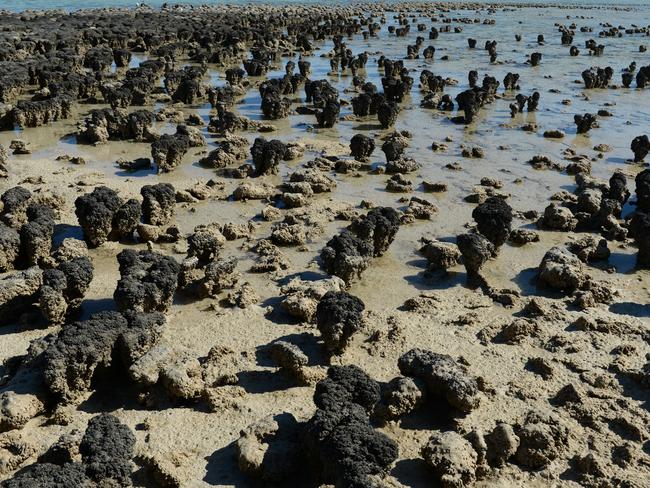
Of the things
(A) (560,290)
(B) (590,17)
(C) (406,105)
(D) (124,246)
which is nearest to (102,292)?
(D) (124,246)

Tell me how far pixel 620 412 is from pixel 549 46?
4190 centimetres

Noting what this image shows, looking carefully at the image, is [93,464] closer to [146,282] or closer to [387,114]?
[146,282]

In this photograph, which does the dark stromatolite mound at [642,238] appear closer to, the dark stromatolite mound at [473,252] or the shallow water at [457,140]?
the shallow water at [457,140]

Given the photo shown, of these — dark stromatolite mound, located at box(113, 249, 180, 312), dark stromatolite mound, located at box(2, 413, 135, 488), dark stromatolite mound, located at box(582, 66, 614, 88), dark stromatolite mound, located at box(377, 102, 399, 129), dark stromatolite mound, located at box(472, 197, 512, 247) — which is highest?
dark stromatolite mound, located at box(582, 66, 614, 88)

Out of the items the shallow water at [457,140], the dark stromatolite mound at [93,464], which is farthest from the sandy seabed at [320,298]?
the shallow water at [457,140]

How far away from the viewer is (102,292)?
10664 millimetres

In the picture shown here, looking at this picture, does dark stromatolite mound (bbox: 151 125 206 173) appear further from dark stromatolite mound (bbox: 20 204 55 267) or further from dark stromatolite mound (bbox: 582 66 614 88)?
dark stromatolite mound (bbox: 582 66 614 88)

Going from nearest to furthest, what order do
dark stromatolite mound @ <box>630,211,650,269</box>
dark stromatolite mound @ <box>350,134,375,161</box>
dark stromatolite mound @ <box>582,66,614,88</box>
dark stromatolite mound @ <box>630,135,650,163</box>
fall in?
dark stromatolite mound @ <box>630,211,650,269</box> → dark stromatolite mound @ <box>350,134,375,161</box> → dark stromatolite mound @ <box>630,135,650,163</box> → dark stromatolite mound @ <box>582,66,614,88</box>

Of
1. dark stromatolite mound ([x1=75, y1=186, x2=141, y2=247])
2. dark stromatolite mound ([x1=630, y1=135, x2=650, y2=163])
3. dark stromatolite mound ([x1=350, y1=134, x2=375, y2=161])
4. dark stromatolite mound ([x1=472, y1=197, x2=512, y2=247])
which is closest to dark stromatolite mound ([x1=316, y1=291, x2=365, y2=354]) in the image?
dark stromatolite mound ([x1=472, y1=197, x2=512, y2=247])

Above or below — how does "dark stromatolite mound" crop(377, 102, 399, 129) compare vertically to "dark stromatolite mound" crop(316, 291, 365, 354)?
above

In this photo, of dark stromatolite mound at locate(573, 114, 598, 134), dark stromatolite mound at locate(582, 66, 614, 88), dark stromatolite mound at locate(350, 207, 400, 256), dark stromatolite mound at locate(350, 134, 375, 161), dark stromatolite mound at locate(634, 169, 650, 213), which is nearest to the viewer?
dark stromatolite mound at locate(350, 207, 400, 256)

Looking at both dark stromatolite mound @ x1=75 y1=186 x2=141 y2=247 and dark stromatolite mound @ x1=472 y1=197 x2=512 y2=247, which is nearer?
dark stromatolite mound @ x1=75 y1=186 x2=141 y2=247

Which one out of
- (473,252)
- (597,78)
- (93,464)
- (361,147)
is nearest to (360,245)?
(473,252)

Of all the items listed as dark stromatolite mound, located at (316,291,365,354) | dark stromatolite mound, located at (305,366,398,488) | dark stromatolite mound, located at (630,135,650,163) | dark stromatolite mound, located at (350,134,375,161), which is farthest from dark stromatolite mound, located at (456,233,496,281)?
dark stromatolite mound, located at (630,135,650,163)
